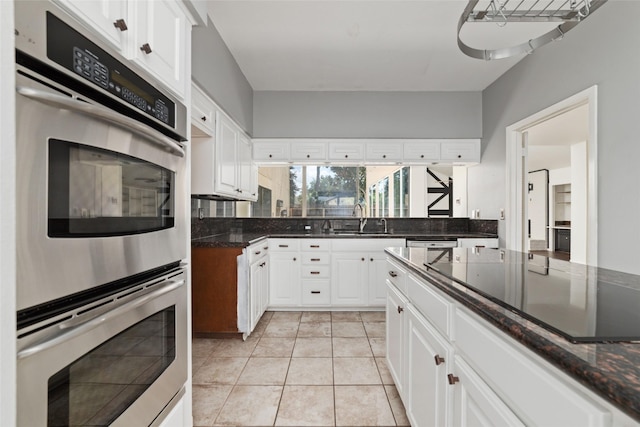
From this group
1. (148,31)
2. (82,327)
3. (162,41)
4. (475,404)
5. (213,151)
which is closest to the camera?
(82,327)

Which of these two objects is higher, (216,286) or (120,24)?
(120,24)

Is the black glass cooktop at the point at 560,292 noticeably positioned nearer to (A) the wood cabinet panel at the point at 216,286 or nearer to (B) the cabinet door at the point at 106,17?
(B) the cabinet door at the point at 106,17

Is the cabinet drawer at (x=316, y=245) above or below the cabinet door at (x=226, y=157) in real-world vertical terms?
below

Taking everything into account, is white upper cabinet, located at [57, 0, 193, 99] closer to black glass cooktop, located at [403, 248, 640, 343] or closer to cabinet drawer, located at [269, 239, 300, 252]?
black glass cooktop, located at [403, 248, 640, 343]

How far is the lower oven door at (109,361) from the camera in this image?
64cm

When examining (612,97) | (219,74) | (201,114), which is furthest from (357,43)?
(612,97)

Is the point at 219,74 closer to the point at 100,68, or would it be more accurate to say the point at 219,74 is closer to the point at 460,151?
the point at 100,68

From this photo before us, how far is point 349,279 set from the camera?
136 inches

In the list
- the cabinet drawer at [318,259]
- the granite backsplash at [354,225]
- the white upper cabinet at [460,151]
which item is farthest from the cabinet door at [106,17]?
the white upper cabinet at [460,151]

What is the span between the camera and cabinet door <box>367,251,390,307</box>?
3420mm

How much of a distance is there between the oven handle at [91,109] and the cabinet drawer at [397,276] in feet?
4.28

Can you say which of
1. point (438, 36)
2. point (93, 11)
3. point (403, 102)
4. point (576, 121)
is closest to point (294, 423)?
point (93, 11)

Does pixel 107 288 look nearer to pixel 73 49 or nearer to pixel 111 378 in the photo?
pixel 111 378

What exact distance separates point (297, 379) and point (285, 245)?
1.63 meters
